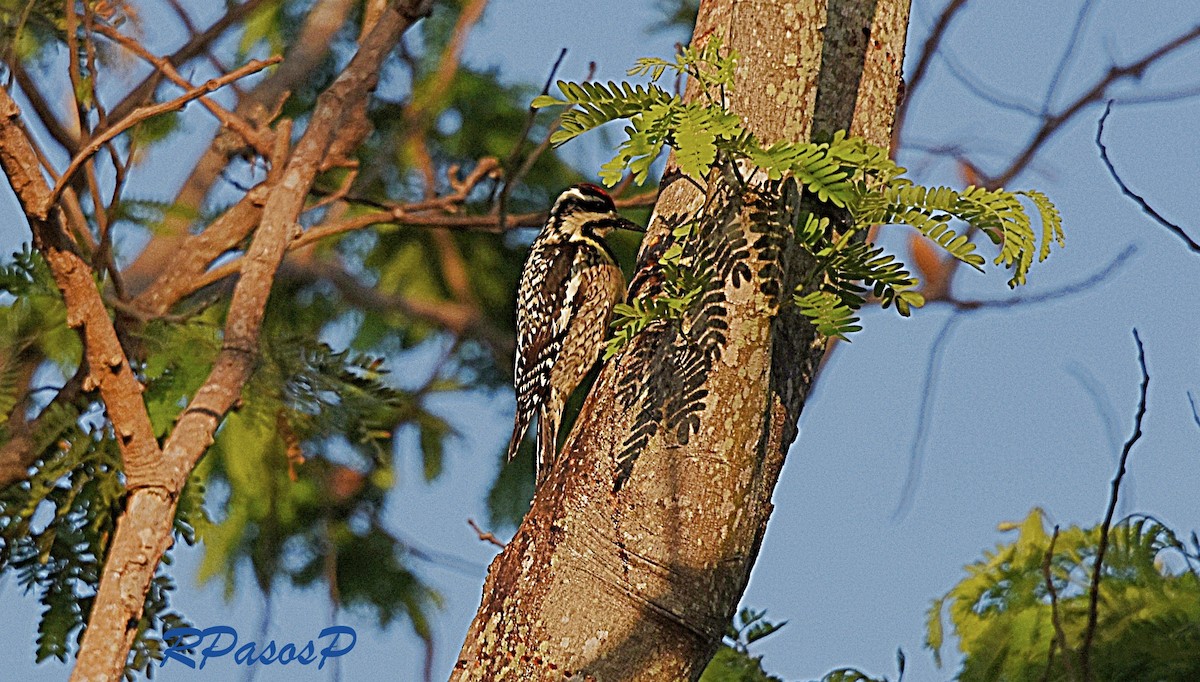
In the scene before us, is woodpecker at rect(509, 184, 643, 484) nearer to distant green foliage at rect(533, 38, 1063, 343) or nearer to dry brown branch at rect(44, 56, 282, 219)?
dry brown branch at rect(44, 56, 282, 219)

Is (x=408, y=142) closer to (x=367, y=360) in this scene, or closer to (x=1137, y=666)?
(x=367, y=360)

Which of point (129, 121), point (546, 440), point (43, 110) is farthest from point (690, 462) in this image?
point (43, 110)

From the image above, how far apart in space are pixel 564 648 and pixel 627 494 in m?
0.26

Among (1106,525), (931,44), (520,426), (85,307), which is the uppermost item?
(931,44)

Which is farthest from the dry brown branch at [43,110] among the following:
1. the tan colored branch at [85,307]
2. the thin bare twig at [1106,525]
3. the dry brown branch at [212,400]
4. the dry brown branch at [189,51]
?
the thin bare twig at [1106,525]

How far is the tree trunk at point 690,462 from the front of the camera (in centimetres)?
207

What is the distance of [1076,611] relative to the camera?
299 cm

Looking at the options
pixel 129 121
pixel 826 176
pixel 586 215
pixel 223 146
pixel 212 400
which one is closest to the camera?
pixel 826 176

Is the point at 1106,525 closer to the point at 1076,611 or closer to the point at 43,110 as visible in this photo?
the point at 1076,611

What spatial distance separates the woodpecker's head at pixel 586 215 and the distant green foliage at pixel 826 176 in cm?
212

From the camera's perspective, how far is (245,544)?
5.71 meters

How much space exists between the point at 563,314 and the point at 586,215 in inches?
15.7

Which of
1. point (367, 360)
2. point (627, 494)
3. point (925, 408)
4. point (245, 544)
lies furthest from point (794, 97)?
point (245, 544)

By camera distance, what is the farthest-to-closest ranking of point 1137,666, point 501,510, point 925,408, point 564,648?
point 501,510, point 925,408, point 1137,666, point 564,648
